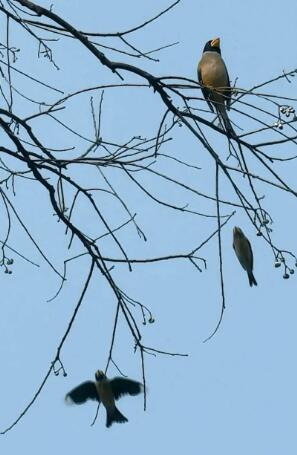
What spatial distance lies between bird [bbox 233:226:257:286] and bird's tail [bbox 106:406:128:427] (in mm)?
930

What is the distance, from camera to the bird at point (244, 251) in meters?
3.08

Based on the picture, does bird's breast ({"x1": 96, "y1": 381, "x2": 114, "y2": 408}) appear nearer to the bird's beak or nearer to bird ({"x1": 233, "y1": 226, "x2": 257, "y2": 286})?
bird ({"x1": 233, "y1": 226, "x2": 257, "y2": 286})

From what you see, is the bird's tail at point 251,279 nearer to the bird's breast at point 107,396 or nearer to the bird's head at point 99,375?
the bird's head at point 99,375

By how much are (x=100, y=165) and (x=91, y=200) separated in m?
0.13

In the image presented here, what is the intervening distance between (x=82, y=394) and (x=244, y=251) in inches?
34.4

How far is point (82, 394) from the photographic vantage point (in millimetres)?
3859

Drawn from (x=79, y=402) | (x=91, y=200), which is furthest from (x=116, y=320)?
(x=79, y=402)

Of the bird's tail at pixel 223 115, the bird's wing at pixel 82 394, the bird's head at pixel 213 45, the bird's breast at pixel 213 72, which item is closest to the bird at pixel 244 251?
the bird's tail at pixel 223 115

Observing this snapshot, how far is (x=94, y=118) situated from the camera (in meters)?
2.89

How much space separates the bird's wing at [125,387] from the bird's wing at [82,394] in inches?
4.0

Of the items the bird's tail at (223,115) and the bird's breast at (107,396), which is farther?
the bird's breast at (107,396)

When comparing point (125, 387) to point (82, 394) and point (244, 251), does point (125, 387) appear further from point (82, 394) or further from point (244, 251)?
point (244, 251)

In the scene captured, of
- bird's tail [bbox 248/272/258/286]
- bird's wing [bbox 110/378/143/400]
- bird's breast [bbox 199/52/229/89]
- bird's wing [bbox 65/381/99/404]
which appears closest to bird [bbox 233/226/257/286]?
bird's tail [bbox 248/272/258/286]

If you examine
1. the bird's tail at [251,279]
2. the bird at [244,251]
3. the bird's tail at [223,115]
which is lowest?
the bird's tail at [251,279]
